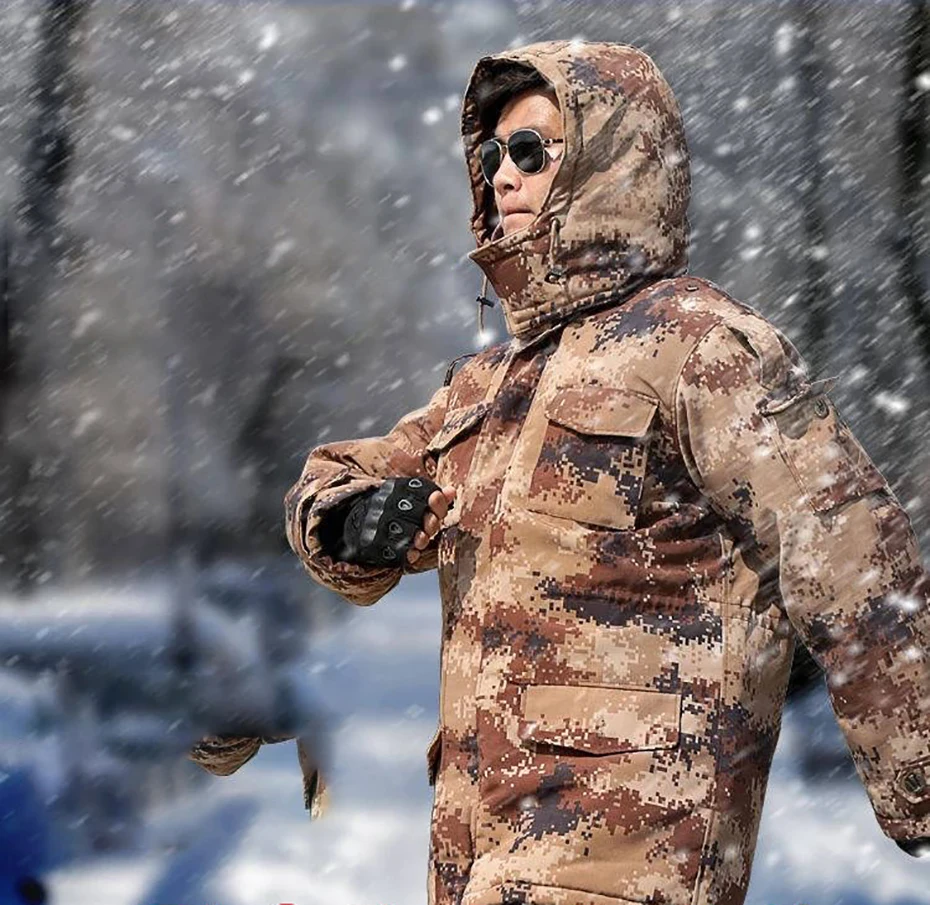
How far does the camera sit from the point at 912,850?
178 cm

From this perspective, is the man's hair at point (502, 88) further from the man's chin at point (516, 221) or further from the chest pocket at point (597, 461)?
the chest pocket at point (597, 461)

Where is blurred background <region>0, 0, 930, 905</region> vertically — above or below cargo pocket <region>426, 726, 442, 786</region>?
below

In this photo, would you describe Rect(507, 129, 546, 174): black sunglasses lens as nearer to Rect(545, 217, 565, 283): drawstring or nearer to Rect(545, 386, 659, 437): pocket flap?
Rect(545, 217, 565, 283): drawstring

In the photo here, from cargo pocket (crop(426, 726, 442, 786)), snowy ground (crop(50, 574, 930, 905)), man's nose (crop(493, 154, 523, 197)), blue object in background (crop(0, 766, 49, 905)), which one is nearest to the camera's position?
cargo pocket (crop(426, 726, 442, 786))

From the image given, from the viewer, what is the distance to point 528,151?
212 cm

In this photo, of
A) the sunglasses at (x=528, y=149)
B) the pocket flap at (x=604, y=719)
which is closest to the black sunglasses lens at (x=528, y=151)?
the sunglasses at (x=528, y=149)

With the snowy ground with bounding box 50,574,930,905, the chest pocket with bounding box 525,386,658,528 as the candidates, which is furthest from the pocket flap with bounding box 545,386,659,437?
the snowy ground with bounding box 50,574,930,905

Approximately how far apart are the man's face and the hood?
46mm

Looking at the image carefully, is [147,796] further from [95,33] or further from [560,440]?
[560,440]

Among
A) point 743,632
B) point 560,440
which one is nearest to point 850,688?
point 743,632

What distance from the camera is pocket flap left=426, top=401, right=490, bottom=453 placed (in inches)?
81.8

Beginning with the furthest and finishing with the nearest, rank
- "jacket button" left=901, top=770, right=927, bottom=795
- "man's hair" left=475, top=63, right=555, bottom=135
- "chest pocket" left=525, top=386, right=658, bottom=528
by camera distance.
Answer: "man's hair" left=475, top=63, right=555, bottom=135, "chest pocket" left=525, top=386, right=658, bottom=528, "jacket button" left=901, top=770, right=927, bottom=795

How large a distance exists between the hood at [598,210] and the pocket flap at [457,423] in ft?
0.38

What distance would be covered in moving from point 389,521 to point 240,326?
2.09 m
